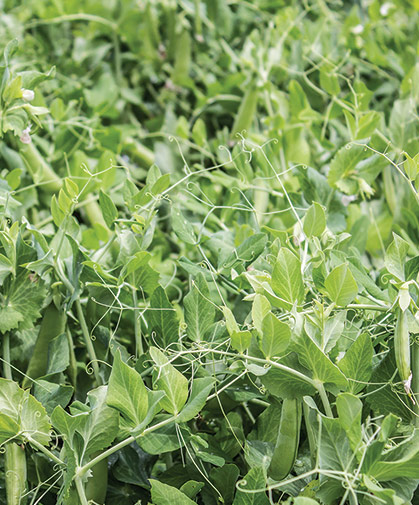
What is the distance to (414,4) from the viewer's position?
1070 mm

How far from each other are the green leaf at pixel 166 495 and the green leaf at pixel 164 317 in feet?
0.43

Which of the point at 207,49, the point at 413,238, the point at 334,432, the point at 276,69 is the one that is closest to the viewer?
the point at 334,432

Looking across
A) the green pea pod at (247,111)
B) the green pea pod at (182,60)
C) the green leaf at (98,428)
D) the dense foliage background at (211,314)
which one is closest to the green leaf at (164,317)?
the dense foliage background at (211,314)

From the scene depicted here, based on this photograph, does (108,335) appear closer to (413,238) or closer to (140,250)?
(140,250)

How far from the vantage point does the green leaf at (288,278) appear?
1.43ft

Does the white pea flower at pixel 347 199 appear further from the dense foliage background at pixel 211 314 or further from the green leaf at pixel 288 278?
the green leaf at pixel 288 278

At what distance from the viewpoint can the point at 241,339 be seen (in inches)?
16.9

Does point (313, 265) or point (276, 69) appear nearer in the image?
point (313, 265)

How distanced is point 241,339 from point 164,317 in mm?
111

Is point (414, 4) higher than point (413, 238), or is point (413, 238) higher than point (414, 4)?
point (414, 4)

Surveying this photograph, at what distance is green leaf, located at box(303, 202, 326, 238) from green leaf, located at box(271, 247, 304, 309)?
7 cm

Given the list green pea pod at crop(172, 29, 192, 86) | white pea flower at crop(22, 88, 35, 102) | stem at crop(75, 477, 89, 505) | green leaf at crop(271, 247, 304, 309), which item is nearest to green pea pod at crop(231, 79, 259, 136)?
green pea pod at crop(172, 29, 192, 86)

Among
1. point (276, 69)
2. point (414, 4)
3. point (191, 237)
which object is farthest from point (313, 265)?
point (414, 4)

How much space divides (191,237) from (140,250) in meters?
0.07
